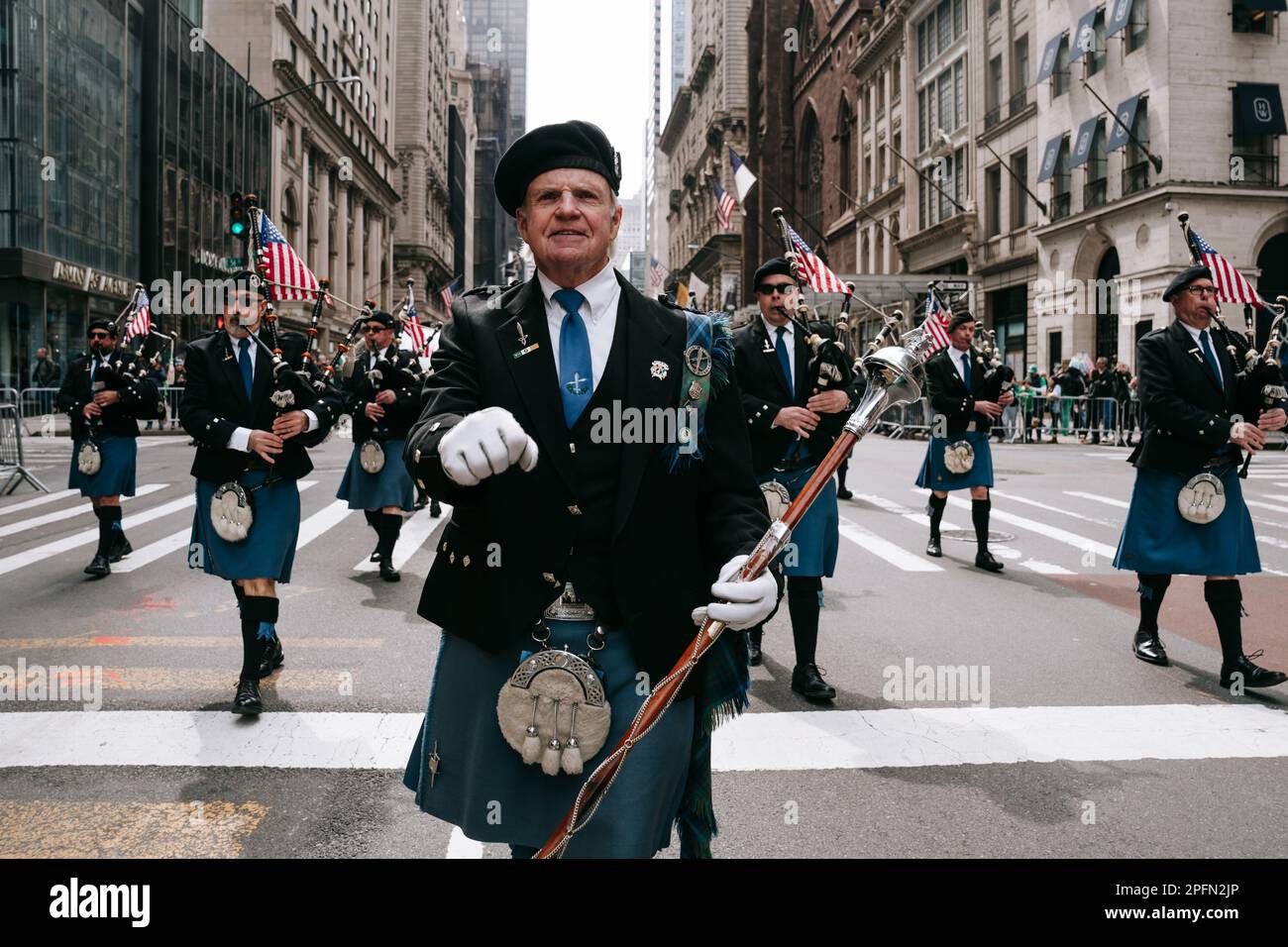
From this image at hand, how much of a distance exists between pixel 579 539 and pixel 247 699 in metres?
3.59

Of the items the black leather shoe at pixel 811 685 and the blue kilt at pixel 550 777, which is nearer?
the blue kilt at pixel 550 777

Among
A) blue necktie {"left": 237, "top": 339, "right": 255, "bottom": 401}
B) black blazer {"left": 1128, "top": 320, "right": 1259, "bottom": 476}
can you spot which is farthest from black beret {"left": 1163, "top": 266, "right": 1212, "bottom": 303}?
blue necktie {"left": 237, "top": 339, "right": 255, "bottom": 401}

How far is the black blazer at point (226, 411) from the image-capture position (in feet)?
18.6

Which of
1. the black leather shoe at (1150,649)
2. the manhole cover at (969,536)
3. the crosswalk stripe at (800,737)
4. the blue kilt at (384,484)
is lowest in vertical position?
the crosswalk stripe at (800,737)

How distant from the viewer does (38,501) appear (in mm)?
14375

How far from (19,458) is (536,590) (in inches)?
633

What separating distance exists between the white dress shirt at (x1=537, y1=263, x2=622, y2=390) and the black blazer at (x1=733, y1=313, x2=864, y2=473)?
363 cm

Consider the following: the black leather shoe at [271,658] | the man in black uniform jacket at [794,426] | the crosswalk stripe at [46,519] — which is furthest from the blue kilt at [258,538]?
the crosswalk stripe at [46,519]

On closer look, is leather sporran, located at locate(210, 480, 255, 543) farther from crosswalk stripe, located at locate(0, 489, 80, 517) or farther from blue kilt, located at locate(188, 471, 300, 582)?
crosswalk stripe, located at locate(0, 489, 80, 517)

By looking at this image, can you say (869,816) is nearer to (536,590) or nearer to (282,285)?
(536,590)

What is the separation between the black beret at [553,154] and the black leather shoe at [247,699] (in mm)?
3675

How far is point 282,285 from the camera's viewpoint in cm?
907

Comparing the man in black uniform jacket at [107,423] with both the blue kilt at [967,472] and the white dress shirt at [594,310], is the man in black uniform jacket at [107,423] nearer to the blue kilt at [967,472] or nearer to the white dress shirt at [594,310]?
the blue kilt at [967,472]
